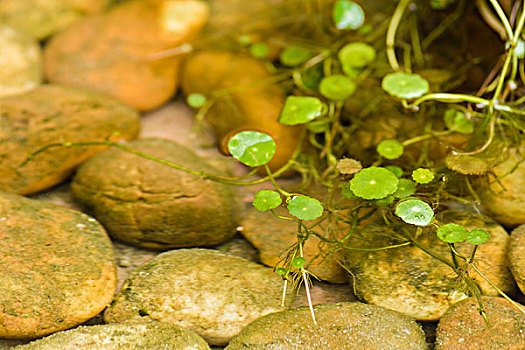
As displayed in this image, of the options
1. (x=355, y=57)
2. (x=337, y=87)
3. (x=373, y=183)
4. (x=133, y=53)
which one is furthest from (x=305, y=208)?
(x=133, y=53)

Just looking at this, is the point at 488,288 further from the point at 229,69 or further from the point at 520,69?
the point at 229,69

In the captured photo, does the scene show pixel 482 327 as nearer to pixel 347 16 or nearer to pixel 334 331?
pixel 334 331

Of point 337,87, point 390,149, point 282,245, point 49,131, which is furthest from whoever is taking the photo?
point 337,87

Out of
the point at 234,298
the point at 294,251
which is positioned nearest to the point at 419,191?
the point at 294,251

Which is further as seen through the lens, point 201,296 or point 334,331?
point 201,296

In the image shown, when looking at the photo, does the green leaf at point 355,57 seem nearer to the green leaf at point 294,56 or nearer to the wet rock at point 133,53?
the green leaf at point 294,56

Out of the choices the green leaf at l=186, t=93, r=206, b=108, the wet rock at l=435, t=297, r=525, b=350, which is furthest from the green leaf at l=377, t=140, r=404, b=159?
the green leaf at l=186, t=93, r=206, b=108
